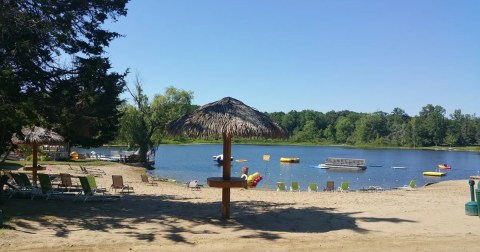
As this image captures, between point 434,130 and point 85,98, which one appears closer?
point 85,98

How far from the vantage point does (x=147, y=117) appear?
43188mm

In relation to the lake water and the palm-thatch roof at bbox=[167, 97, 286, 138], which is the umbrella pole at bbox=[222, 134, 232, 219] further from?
the lake water

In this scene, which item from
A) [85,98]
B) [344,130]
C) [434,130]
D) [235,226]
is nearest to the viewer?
[235,226]

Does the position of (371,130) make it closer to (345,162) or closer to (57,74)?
(345,162)

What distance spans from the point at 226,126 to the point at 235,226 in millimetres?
2294

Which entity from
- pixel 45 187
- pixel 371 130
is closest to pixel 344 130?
pixel 371 130

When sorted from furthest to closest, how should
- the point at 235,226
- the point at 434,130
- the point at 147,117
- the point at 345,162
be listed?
the point at 434,130 → the point at 345,162 → the point at 147,117 → the point at 235,226

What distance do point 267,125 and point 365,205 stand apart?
14.5 feet

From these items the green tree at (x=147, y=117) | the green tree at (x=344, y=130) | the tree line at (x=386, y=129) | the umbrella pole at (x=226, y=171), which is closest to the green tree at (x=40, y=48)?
the umbrella pole at (x=226, y=171)

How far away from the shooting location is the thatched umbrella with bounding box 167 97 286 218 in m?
10.2

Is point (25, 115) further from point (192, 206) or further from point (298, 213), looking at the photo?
point (298, 213)

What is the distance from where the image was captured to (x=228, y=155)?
10422mm

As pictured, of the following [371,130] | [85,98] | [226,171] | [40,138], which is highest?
[371,130]

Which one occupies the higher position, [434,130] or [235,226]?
[434,130]
